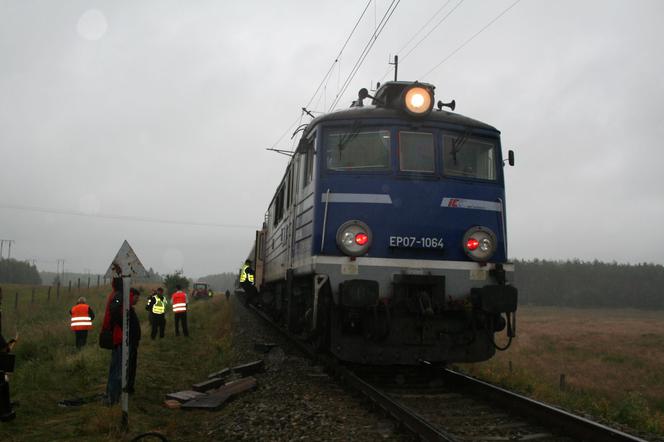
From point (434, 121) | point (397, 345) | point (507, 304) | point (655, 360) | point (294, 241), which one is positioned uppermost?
point (434, 121)

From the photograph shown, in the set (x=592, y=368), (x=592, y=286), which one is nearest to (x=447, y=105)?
(x=592, y=368)

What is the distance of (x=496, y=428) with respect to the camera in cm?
565

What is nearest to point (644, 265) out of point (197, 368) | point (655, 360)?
point (655, 360)

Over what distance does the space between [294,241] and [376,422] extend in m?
4.12

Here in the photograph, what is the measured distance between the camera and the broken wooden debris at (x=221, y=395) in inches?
277

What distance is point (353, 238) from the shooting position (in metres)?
7.30

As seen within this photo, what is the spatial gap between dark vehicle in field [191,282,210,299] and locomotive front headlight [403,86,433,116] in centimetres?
4391

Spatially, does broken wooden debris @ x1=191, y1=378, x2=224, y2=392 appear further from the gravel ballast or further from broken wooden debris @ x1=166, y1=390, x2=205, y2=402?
the gravel ballast

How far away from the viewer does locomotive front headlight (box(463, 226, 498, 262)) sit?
759 centimetres

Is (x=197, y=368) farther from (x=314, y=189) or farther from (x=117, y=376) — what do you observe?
(x=314, y=189)

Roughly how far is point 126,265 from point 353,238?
2.81 m

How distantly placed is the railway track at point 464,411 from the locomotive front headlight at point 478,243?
1646 mm

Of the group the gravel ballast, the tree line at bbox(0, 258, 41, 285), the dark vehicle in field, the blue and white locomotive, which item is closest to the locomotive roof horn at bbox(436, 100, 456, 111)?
the blue and white locomotive

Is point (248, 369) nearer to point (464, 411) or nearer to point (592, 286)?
point (464, 411)
